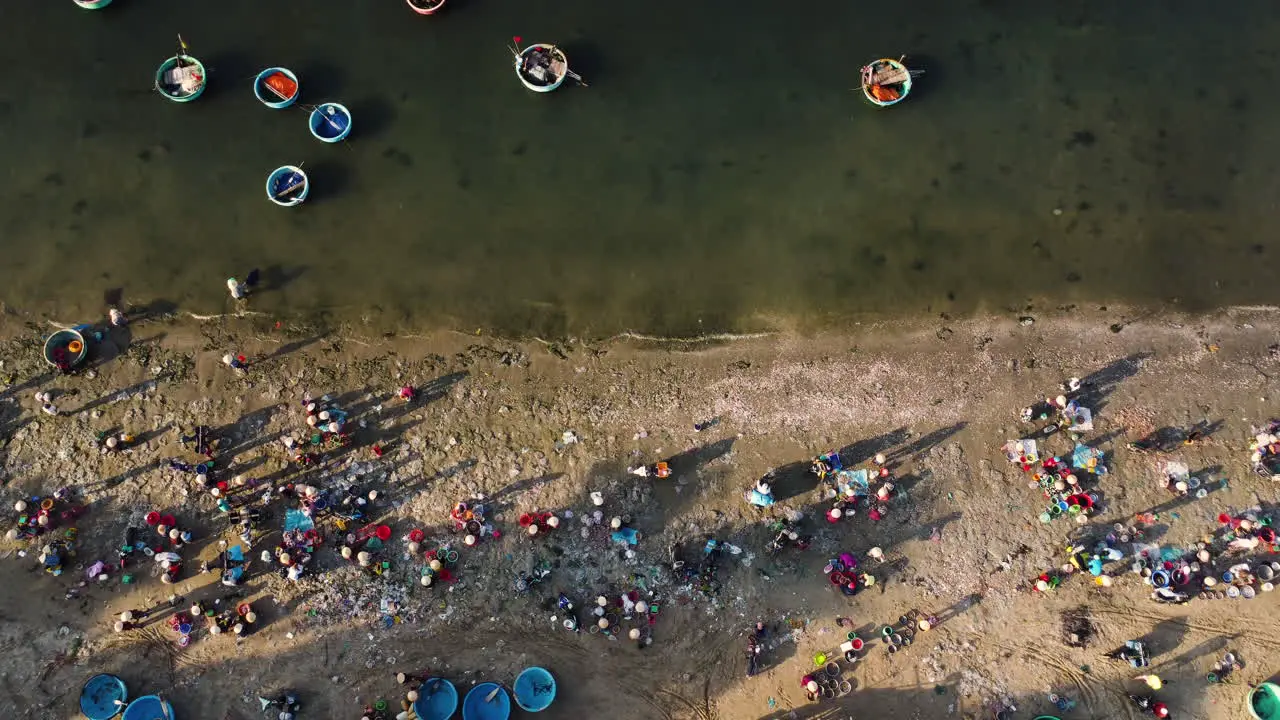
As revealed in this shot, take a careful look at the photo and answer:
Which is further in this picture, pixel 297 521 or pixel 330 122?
pixel 330 122

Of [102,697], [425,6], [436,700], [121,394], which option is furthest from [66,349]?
[425,6]

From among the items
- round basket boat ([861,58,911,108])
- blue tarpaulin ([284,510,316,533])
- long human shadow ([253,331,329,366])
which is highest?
round basket boat ([861,58,911,108])

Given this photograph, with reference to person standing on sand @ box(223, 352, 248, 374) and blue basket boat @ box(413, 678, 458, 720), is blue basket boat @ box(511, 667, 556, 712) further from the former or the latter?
person standing on sand @ box(223, 352, 248, 374)

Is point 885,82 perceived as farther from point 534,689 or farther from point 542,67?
point 534,689

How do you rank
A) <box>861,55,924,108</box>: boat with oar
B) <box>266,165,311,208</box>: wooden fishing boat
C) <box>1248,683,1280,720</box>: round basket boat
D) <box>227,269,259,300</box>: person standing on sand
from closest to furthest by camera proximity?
1. <box>1248,683,1280,720</box>: round basket boat
2. <box>227,269,259,300</box>: person standing on sand
3. <box>266,165,311,208</box>: wooden fishing boat
4. <box>861,55,924,108</box>: boat with oar

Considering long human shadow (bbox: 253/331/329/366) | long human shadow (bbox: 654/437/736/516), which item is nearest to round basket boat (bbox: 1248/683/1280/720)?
long human shadow (bbox: 654/437/736/516)

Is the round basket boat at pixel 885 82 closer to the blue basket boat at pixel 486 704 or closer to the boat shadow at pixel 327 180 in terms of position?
the boat shadow at pixel 327 180

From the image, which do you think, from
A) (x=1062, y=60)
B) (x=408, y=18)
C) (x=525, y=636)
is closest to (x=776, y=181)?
(x=1062, y=60)
